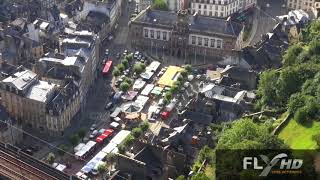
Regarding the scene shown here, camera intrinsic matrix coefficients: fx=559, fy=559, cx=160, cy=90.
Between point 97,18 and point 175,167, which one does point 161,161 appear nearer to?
point 175,167

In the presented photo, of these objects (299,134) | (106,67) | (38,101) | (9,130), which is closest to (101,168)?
(9,130)

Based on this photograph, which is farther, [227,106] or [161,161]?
[227,106]

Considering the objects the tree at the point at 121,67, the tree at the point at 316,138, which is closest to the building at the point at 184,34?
the tree at the point at 121,67

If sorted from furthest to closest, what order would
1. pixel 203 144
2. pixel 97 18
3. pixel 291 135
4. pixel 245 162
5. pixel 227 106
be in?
pixel 97 18 < pixel 227 106 < pixel 203 144 < pixel 291 135 < pixel 245 162

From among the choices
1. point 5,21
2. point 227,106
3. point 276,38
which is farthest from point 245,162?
point 5,21

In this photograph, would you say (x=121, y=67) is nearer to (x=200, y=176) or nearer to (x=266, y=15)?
(x=200, y=176)

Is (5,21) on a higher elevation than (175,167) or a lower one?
higher

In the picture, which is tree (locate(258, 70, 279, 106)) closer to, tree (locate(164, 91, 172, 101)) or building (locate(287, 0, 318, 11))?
tree (locate(164, 91, 172, 101))

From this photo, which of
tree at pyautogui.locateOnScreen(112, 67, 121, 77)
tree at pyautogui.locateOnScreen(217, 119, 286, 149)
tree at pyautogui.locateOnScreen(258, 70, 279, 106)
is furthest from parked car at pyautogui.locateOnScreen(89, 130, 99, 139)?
tree at pyautogui.locateOnScreen(258, 70, 279, 106)
